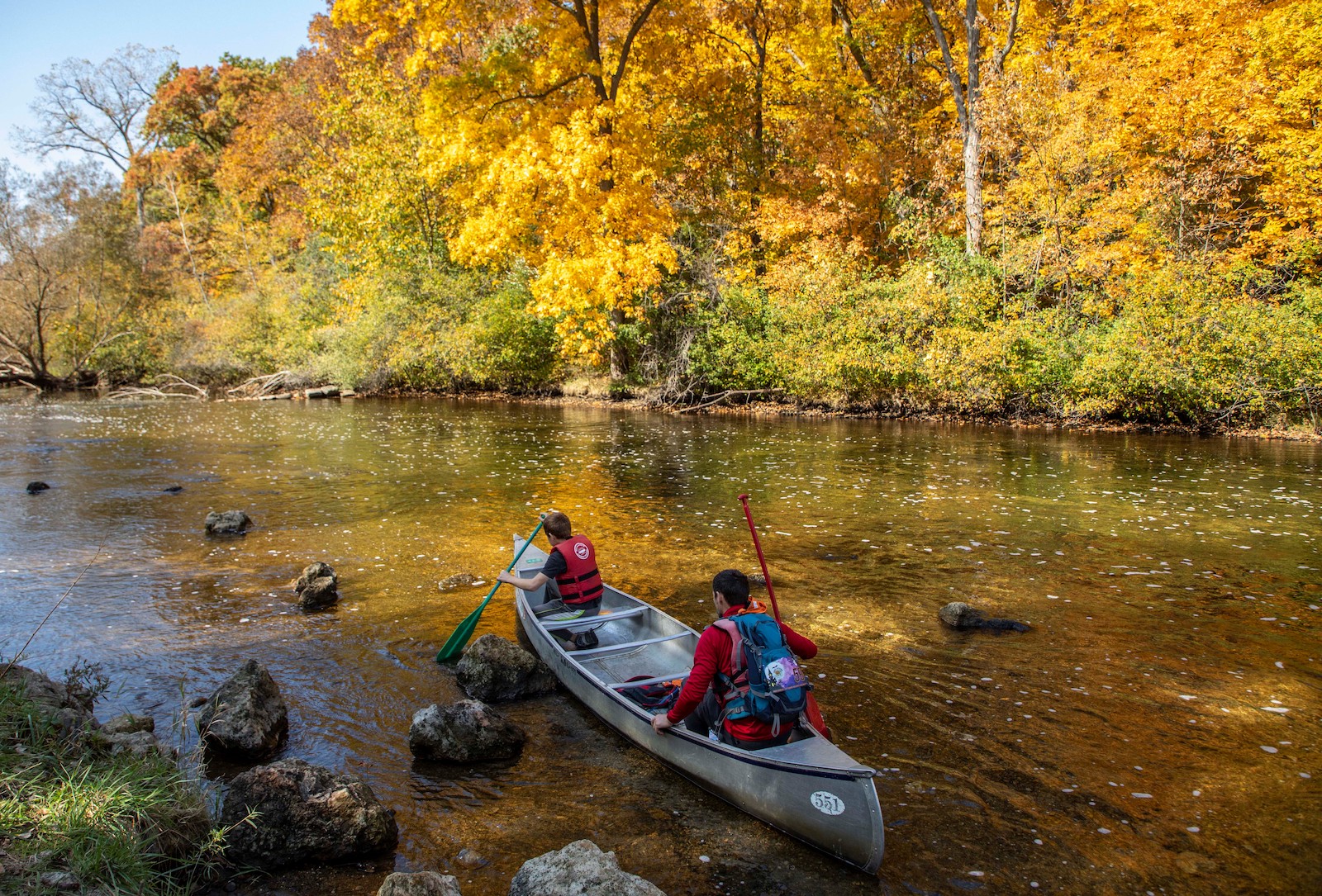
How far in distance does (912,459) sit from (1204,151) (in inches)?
515

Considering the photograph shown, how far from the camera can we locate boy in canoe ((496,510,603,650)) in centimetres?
809

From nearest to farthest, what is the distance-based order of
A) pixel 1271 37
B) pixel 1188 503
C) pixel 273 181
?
pixel 1188 503 → pixel 1271 37 → pixel 273 181

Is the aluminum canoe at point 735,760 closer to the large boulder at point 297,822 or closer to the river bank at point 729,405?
the large boulder at point 297,822

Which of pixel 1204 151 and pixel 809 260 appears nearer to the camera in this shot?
pixel 1204 151

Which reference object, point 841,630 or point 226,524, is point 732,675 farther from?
point 226,524

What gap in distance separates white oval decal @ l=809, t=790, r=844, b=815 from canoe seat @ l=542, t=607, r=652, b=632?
3.38 metres

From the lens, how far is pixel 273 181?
5134 centimetres

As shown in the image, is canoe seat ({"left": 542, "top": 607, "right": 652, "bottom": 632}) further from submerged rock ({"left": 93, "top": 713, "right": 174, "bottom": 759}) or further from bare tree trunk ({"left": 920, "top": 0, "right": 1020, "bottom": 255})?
bare tree trunk ({"left": 920, "top": 0, "right": 1020, "bottom": 255})

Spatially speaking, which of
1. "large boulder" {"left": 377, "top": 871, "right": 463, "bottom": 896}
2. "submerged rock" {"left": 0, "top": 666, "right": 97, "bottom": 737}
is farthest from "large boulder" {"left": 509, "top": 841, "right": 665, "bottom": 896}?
"submerged rock" {"left": 0, "top": 666, "right": 97, "bottom": 737}

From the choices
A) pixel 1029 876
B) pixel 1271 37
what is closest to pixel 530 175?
pixel 1271 37

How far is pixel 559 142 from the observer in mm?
23297

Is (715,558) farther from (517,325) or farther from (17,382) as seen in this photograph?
(17,382)

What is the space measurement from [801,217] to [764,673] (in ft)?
83.2

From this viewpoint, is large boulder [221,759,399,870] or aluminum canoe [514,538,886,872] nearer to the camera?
aluminum canoe [514,538,886,872]
